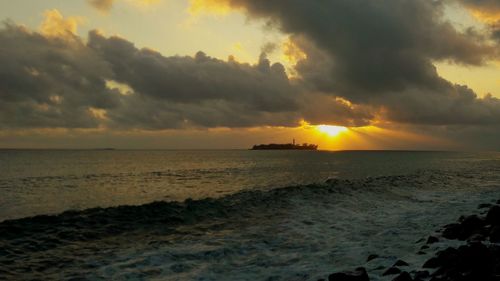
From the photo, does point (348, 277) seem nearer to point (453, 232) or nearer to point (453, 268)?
point (453, 268)

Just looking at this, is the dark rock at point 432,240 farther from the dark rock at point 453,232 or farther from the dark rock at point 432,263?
the dark rock at point 432,263

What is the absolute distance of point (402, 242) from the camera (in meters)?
19.4

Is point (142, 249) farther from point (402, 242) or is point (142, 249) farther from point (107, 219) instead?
point (402, 242)

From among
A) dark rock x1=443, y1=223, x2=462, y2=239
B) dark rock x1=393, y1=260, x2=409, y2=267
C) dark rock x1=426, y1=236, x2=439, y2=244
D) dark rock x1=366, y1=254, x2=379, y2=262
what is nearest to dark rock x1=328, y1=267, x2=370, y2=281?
dark rock x1=393, y1=260, x2=409, y2=267

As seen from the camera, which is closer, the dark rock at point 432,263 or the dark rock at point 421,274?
the dark rock at point 421,274

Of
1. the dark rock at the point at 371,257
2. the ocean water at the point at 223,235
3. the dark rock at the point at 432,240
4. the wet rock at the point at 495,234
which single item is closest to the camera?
the ocean water at the point at 223,235

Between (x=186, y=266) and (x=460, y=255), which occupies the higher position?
(x=460, y=255)

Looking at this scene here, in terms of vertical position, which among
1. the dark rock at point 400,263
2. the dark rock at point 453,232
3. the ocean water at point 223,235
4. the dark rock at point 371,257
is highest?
the dark rock at point 453,232

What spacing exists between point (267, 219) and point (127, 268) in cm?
1230

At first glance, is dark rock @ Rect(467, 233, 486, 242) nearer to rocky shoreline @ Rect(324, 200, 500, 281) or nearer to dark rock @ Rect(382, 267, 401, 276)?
rocky shoreline @ Rect(324, 200, 500, 281)

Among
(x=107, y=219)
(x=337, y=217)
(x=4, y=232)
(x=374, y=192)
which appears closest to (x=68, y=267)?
(x=4, y=232)

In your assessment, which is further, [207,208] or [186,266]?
[207,208]

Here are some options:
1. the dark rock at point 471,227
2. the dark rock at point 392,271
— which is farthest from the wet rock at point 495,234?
the dark rock at point 392,271

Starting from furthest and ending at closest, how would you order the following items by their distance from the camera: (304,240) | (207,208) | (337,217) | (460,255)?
(207,208) → (337,217) → (304,240) → (460,255)
